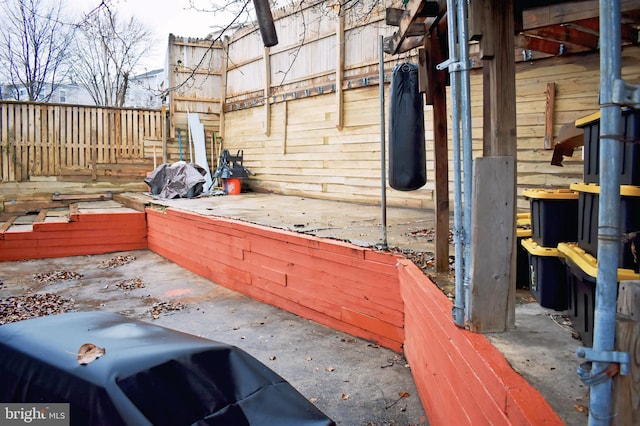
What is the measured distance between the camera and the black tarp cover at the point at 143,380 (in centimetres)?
149

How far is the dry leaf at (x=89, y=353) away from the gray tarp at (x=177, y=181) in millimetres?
9949

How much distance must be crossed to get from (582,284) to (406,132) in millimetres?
1779

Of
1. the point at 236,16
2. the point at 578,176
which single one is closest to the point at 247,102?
the point at 236,16

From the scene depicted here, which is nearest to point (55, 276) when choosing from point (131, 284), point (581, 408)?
point (131, 284)

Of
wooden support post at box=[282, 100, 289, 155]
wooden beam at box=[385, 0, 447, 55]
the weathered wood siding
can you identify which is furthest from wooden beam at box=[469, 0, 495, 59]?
the weathered wood siding

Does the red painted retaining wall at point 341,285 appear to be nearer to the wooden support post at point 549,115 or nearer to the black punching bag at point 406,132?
the black punching bag at point 406,132

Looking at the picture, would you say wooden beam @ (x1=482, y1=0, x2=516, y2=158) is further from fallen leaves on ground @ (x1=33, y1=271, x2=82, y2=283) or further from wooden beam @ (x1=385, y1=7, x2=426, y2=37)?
fallen leaves on ground @ (x1=33, y1=271, x2=82, y2=283)

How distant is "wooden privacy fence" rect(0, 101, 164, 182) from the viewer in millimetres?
11695

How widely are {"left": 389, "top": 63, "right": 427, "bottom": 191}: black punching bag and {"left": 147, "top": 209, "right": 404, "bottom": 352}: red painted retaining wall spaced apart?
2.97 ft

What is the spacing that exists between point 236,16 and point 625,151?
4078mm

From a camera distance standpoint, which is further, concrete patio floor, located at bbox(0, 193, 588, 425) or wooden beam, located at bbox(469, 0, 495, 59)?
wooden beam, located at bbox(469, 0, 495, 59)

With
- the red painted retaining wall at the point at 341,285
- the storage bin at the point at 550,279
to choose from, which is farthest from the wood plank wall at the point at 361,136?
the red painted retaining wall at the point at 341,285

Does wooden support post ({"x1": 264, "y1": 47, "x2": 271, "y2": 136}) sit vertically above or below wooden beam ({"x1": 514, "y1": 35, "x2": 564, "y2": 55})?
above

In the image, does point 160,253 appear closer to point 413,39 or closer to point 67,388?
point 413,39
